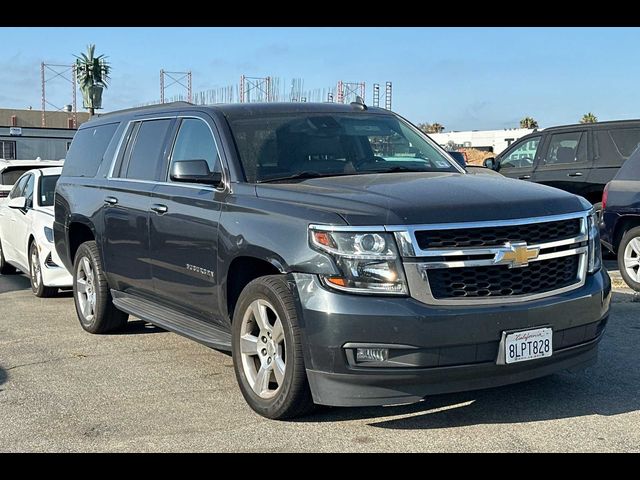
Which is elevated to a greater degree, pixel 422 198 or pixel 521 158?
pixel 521 158

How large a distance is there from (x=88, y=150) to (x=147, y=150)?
1.62 m

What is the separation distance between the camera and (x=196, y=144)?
609 centimetres

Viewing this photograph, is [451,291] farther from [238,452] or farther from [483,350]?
[238,452]

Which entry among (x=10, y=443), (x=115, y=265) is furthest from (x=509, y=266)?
(x=115, y=265)

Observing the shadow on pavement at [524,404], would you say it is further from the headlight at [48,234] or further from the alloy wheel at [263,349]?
the headlight at [48,234]

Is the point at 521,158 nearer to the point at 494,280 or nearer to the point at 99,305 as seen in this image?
the point at 99,305

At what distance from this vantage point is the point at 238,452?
14.3 ft

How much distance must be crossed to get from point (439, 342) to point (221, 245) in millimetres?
1686

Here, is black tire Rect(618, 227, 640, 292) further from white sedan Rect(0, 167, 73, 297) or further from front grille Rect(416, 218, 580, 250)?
white sedan Rect(0, 167, 73, 297)

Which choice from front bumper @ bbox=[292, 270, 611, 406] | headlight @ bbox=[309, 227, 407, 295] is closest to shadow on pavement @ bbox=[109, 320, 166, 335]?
front bumper @ bbox=[292, 270, 611, 406]

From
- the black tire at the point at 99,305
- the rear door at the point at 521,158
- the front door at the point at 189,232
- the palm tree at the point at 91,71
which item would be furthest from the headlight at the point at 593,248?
the palm tree at the point at 91,71

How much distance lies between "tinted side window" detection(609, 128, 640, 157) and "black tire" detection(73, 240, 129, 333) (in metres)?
7.81

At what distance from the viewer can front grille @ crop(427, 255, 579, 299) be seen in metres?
4.37

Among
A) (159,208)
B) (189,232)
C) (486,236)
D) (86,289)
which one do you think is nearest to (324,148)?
(189,232)
